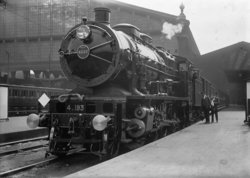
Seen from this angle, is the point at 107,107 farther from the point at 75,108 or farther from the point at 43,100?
the point at 43,100

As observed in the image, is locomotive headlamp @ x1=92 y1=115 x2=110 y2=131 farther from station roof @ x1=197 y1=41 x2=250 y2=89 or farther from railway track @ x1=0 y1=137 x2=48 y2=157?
station roof @ x1=197 y1=41 x2=250 y2=89

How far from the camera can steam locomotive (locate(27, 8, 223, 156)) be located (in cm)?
767

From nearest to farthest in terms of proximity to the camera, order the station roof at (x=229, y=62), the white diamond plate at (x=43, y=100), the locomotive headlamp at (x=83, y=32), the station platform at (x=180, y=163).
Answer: the station platform at (x=180, y=163) → the locomotive headlamp at (x=83, y=32) → the white diamond plate at (x=43, y=100) → the station roof at (x=229, y=62)

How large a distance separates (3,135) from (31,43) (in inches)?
1440

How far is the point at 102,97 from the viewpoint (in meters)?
8.06

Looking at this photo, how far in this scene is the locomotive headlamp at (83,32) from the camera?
8.35 m

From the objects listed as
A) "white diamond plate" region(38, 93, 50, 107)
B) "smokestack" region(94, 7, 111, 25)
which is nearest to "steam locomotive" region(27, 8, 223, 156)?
"smokestack" region(94, 7, 111, 25)

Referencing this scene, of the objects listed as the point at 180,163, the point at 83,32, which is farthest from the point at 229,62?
the point at 180,163

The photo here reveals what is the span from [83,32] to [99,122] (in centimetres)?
247

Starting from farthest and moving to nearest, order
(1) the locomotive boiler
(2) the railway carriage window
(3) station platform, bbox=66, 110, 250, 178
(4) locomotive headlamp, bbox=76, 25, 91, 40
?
(4) locomotive headlamp, bbox=76, 25, 91, 40, (2) the railway carriage window, (1) the locomotive boiler, (3) station platform, bbox=66, 110, 250, 178

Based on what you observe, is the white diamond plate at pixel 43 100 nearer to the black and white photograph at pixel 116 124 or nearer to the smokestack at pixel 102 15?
the black and white photograph at pixel 116 124

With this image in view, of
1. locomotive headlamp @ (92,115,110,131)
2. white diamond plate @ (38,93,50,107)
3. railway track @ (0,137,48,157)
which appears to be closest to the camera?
locomotive headlamp @ (92,115,110,131)

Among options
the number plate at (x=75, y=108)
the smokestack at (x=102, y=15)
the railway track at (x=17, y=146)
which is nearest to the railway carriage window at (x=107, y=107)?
the number plate at (x=75, y=108)

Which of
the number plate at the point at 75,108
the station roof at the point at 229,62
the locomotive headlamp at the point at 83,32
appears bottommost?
the number plate at the point at 75,108
